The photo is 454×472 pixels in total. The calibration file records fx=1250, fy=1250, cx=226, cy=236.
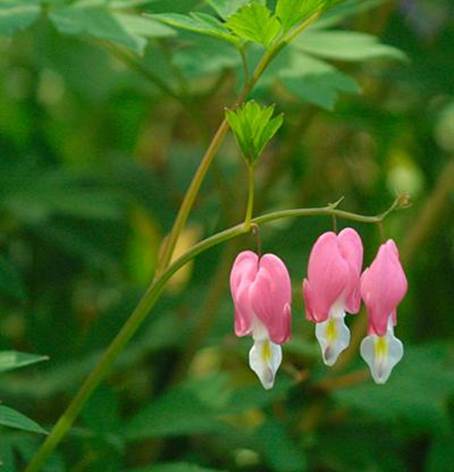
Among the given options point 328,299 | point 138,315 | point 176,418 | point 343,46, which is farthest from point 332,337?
point 343,46

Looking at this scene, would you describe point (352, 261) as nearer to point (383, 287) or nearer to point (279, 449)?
point (383, 287)

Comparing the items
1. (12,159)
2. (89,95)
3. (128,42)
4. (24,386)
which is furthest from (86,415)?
(89,95)

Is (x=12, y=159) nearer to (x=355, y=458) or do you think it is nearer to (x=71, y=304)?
(x=71, y=304)

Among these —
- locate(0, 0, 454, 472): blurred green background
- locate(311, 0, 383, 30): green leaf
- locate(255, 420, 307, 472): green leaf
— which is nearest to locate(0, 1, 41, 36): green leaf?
locate(0, 0, 454, 472): blurred green background

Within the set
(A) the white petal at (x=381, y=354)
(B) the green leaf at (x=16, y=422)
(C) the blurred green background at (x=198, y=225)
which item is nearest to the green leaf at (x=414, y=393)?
(C) the blurred green background at (x=198, y=225)

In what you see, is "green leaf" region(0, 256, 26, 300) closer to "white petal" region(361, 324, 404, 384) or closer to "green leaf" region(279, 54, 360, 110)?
"green leaf" region(279, 54, 360, 110)

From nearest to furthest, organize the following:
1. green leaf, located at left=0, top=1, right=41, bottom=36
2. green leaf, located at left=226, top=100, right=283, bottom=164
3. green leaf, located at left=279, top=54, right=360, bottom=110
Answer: green leaf, located at left=226, top=100, right=283, bottom=164 → green leaf, located at left=0, top=1, right=41, bottom=36 → green leaf, located at left=279, top=54, right=360, bottom=110
